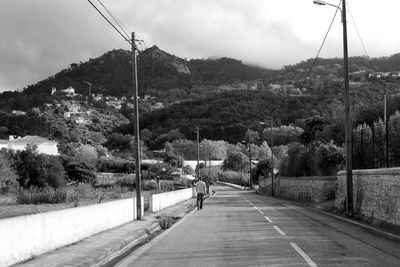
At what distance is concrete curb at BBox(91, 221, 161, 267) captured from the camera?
1210 cm

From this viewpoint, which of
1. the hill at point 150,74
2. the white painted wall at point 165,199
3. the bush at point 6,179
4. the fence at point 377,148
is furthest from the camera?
the bush at point 6,179

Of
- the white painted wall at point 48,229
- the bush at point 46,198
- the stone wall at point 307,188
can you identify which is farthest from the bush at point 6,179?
the white painted wall at point 48,229

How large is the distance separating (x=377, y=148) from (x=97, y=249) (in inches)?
742

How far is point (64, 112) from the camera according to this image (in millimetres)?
171375

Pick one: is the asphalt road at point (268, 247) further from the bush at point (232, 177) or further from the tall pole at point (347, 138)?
the bush at point (232, 177)

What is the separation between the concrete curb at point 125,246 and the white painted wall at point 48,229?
4.22 ft

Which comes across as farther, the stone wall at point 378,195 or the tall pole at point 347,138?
the tall pole at point 347,138

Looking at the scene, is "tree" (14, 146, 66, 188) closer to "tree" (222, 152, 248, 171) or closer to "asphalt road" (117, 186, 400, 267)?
"asphalt road" (117, 186, 400, 267)

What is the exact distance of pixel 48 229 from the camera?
1240 centimetres

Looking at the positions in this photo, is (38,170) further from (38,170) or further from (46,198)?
(46,198)

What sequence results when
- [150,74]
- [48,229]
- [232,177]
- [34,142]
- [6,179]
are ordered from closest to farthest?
[48,229], [150,74], [6,179], [34,142], [232,177]

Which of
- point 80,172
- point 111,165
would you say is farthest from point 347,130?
point 111,165

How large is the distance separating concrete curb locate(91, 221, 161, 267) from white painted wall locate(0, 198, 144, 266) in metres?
1.29

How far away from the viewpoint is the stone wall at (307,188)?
35000 mm
